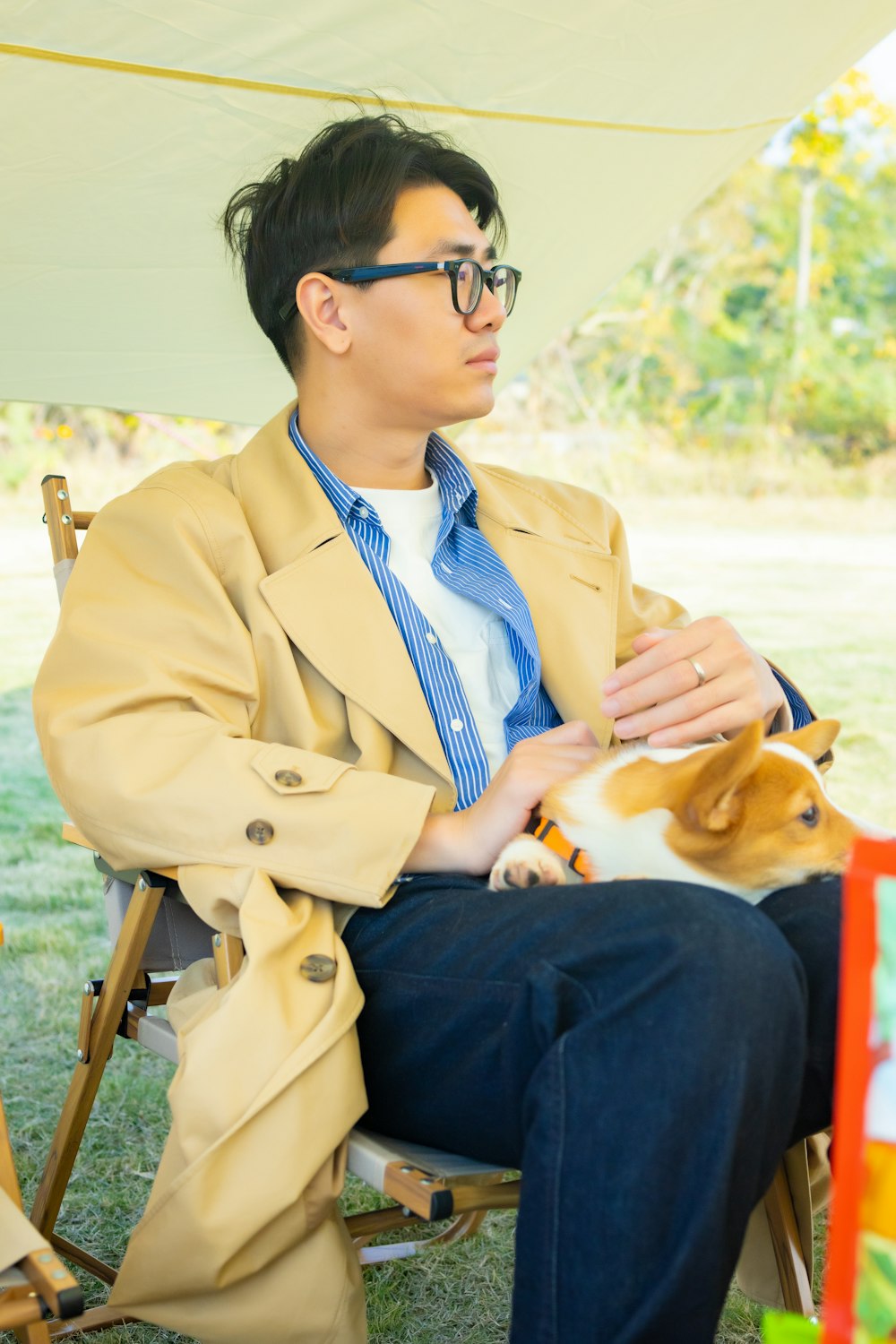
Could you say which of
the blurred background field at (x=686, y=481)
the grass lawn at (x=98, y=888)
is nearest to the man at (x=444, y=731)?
the grass lawn at (x=98, y=888)

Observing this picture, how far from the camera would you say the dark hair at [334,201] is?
7.04ft

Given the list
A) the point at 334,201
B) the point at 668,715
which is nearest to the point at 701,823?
the point at 668,715

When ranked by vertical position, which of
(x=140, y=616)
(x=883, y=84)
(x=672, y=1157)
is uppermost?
(x=883, y=84)

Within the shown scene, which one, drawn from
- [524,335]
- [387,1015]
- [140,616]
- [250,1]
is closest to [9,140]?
[250,1]

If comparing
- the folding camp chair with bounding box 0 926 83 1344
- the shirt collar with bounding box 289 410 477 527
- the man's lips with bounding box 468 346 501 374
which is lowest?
the folding camp chair with bounding box 0 926 83 1344

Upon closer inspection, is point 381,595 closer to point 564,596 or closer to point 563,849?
point 564,596

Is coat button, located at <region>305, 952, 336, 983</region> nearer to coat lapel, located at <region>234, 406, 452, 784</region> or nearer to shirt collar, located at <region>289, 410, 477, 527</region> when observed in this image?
coat lapel, located at <region>234, 406, 452, 784</region>

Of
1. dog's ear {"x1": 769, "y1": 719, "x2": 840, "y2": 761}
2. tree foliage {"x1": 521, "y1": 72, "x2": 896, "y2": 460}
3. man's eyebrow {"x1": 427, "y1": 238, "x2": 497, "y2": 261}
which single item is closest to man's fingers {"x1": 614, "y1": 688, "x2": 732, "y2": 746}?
dog's ear {"x1": 769, "y1": 719, "x2": 840, "y2": 761}

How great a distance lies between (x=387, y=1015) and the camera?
5.45 ft

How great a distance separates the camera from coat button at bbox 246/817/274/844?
1.71 m

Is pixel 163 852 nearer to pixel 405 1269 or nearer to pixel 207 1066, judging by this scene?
pixel 207 1066

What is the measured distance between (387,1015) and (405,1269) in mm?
884

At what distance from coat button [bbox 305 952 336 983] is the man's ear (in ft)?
3.27

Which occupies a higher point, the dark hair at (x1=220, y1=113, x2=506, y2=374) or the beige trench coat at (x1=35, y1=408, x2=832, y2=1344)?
the dark hair at (x1=220, y1=113, x2=506, y2=374)
